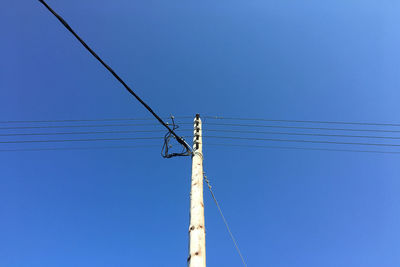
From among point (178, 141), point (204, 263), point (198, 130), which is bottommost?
point (204, 263)

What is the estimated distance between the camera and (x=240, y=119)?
9.79m

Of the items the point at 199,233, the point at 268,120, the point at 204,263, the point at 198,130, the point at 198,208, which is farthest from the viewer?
the point at 268,120

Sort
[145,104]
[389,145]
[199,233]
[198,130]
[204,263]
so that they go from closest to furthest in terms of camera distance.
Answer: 1. [204,263]
2. [199,233]
3. [145,104]
4. [198,130]
5. [389,145]

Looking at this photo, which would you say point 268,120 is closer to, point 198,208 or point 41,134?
point 198,208

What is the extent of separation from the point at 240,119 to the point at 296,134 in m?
2.44

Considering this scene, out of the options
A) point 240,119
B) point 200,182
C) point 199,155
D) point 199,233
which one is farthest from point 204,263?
point 240,119

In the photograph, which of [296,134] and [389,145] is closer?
[389,145]

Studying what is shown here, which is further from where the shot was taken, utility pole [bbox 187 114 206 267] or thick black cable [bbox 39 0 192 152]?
utility pole [bbox 187 114 206 267]

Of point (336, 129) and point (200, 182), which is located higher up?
point (336, 129)

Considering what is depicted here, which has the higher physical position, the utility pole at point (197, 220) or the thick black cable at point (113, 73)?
the thick black cable at point (113, 73)

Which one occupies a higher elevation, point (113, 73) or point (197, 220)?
point (113, 73)

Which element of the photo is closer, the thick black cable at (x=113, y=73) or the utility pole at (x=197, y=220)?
the thick black cable at (x=113, y=73)

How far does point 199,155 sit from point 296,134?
6000mm

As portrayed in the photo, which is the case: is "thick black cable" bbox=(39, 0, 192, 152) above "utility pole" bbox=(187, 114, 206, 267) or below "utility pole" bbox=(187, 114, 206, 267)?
above
